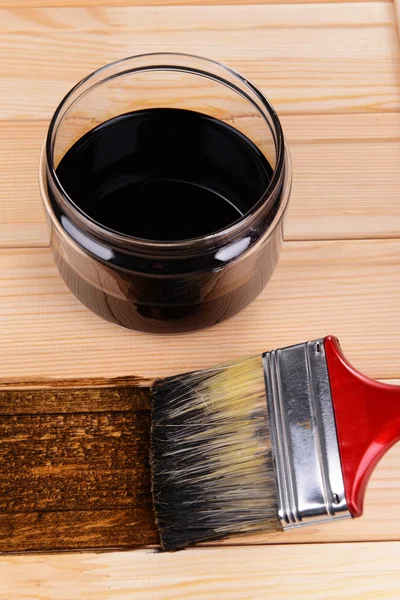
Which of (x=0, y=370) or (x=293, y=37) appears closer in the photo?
(x=0, y=370)

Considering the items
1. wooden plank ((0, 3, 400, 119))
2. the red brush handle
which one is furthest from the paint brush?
wooden plank ((0, 3, 400, 119))

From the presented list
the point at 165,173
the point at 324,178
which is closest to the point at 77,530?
the point at 165,173

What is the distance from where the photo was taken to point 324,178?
105cm

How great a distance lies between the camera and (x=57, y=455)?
2.96 ft

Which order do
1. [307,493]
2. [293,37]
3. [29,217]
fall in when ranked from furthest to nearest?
[293,37] < [29,217] < [307,493]

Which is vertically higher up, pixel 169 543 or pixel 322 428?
pixel 322 428

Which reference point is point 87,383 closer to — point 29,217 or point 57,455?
point 57,455

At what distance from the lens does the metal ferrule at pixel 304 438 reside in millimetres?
778

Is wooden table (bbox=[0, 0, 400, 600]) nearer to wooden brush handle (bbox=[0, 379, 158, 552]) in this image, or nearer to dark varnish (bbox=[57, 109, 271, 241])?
wooden brush handle (bbox=[0, 379, 158, 552])

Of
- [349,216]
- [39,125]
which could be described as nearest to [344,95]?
[349,216]

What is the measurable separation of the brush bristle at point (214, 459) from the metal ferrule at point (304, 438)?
1 cm

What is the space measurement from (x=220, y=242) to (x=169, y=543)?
0.32 meters

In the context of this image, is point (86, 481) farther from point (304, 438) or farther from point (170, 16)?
point (170, 16)

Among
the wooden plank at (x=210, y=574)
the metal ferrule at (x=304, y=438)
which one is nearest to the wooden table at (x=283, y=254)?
the wooden plank at (x=210, y=574)
